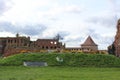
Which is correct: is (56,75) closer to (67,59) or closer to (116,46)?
(67,59)

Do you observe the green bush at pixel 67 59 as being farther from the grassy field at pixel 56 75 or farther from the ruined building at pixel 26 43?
the ruined building at pixel 26 43

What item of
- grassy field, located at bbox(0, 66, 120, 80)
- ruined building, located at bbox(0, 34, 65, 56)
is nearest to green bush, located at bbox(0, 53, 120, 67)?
grassy field, located at bbox(0, 66, 120, 80)

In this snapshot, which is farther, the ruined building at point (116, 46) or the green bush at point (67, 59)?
the ruined building at point (116, 46)

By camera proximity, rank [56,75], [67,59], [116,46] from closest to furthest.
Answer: [56,75], [67,59], [116,46]

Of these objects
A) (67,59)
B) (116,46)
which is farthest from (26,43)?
(67,59)

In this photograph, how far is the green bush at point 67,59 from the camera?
58844 mm

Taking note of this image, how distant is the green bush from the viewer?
2317 inches

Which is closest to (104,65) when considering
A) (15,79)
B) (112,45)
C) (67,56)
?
(67,56)

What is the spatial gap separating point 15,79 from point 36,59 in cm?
2753

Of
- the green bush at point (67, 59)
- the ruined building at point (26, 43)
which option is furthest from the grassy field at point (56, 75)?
the ruined building at point (26, 43)

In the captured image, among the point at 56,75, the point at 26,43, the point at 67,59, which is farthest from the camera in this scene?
the point at 26,43

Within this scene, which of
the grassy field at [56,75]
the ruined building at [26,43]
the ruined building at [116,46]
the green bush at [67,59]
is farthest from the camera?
the ruined building at [26,43]

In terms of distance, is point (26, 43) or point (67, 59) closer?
point (67, 59)

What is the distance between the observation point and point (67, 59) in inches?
2387
